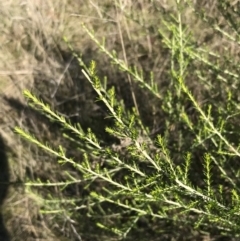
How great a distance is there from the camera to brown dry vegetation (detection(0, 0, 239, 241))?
2.72 meters

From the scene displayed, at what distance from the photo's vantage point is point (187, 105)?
2.82 metres

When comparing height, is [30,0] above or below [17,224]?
above

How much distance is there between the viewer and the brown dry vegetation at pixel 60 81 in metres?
2.72

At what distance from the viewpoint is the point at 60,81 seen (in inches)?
118

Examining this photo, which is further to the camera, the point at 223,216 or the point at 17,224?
the point at 17,224

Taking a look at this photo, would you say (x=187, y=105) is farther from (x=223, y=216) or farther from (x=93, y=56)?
(x=223, y=216)

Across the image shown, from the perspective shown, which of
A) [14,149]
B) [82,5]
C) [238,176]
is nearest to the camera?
[238,176]

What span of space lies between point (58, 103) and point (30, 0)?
0.81m

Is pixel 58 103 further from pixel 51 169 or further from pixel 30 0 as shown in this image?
pixel 30 0

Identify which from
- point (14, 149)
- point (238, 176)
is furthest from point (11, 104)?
point (238, 176)

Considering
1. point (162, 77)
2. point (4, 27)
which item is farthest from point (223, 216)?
point (4, 27)

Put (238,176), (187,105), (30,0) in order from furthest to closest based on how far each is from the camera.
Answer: (30,0) < (187,105) < (238,176)

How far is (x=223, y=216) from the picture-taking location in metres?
1.50

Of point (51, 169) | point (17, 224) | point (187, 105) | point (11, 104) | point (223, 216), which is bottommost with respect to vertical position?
point (17, 224)
